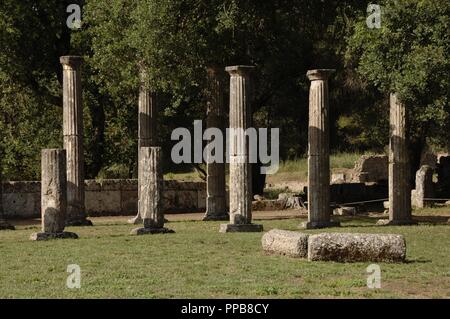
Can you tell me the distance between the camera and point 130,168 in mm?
43375

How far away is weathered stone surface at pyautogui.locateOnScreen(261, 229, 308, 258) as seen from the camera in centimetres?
1997

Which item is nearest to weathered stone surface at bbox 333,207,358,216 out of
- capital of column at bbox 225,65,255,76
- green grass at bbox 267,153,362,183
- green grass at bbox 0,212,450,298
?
capital of column at bbox 225,65,255,76

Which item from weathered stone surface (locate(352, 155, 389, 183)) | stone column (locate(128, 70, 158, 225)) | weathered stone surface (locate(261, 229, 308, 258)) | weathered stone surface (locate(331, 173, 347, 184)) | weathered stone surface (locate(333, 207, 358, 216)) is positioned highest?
stone column (locate(128, 70, 158, 225))

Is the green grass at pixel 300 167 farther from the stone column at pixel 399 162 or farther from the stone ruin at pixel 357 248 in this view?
the stone ruin at pixel 357 248

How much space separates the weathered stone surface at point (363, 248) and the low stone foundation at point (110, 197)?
20.5 m

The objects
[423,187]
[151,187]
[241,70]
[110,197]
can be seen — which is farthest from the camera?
[110,197]

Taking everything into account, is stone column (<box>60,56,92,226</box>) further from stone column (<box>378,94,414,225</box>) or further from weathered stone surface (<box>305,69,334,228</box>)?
stone column (<box>378,94,414,225</box>)

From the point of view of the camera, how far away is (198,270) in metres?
18.2

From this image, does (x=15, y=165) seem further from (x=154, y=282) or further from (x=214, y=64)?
(x=154, y=282)

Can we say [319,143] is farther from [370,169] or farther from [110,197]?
[370,169]

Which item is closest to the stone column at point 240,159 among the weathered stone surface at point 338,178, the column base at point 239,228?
the column base at point 239,228

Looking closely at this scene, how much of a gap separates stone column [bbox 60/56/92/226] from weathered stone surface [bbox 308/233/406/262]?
1330 cm

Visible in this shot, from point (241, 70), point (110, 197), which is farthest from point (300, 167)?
point (241, 70)

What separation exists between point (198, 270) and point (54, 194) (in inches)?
341
